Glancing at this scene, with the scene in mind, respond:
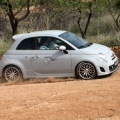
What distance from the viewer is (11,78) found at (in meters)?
11.9

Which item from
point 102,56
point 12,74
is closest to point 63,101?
point 102,56

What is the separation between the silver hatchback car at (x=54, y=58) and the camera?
1116 centimetres

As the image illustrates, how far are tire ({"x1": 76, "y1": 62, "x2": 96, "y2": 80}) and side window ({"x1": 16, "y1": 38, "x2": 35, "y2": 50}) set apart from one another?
169cm

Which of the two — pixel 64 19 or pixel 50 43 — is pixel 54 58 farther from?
pixel 64 19

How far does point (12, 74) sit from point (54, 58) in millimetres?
1529

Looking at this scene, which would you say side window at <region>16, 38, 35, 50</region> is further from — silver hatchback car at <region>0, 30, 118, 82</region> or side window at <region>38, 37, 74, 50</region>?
side window at <region>38, 37, 74, 50</region>

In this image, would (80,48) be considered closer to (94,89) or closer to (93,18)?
(94,89)

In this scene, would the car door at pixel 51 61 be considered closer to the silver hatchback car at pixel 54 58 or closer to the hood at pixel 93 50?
the silver hatchback car at pixel 54 58

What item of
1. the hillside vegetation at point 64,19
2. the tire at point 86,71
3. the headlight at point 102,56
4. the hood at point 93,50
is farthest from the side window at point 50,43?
the hillside vegetation at point 64,19

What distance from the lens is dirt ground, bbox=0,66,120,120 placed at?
7250 millimetres

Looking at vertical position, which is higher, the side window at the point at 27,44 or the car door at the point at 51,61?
the side window at the point at 27,44

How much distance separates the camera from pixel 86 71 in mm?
11156

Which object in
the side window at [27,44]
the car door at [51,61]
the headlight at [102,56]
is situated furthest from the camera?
the side window at [27,44]

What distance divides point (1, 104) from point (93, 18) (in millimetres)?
19731
